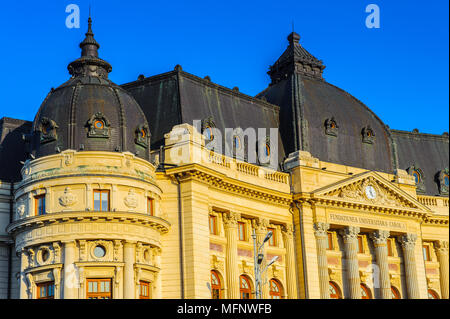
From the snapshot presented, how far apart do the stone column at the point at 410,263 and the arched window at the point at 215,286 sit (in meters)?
18.8

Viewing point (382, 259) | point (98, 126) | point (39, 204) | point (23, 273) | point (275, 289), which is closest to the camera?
point (23, 273)

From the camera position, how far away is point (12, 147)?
6359cm

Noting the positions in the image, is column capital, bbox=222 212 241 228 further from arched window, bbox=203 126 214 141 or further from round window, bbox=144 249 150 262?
round window, bbox=144 249 150 262

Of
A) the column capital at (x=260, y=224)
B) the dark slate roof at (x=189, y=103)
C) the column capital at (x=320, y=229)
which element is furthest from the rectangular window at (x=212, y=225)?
the column capital at (x=320, y=229)

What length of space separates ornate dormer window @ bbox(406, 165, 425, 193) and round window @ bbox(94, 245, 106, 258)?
3457 centimetres

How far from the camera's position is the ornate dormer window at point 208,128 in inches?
2447

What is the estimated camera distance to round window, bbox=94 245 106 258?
175ft

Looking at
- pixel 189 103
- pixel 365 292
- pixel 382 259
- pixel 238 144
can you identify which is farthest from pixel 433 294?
pixel 189 103

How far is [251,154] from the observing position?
215 ft

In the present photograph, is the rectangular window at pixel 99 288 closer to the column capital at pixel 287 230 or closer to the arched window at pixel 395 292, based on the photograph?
the column capital at pixel 287 230

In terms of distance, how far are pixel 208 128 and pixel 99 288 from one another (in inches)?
616

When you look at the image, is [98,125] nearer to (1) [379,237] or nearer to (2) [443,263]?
(1) [379,237]
